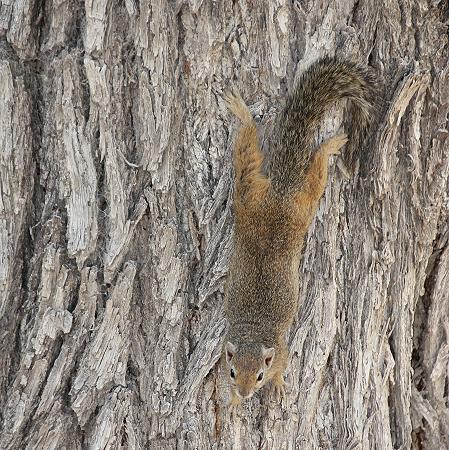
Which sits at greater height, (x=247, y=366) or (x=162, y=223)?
(x=162, y=223)

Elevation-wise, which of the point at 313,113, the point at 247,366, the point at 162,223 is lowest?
the point at 247,366

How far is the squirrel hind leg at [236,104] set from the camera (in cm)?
274

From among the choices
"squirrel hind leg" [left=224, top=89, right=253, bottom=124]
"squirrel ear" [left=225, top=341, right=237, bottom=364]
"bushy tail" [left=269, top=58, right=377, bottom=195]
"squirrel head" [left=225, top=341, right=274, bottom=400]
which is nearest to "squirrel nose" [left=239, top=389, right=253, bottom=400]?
"squirrel head" [left=225, top=341, right=274, bottom=400]

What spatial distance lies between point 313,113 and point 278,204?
42cm

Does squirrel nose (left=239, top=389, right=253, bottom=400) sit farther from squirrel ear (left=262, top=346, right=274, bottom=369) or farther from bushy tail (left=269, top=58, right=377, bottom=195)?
bushy tail (left=269, top=58, right=377, bottom=195)

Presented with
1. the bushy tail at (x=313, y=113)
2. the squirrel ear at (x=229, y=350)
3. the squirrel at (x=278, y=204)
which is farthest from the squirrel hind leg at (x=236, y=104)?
the squirrel ear at (x=229, y=350)

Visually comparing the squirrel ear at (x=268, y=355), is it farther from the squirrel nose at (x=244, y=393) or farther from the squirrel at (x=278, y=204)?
the squirrel nose at (x=244, y=393)

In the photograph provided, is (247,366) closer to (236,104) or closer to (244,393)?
(244,393)

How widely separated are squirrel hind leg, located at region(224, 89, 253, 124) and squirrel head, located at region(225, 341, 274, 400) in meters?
0.96

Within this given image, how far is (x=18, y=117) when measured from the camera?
9.03 ft

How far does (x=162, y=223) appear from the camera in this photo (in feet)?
9.03

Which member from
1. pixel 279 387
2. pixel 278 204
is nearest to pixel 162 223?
pixel 278 204

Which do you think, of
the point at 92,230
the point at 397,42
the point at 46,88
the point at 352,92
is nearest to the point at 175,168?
the point at 92,230

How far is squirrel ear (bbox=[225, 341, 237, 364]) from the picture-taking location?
278 centimetres
